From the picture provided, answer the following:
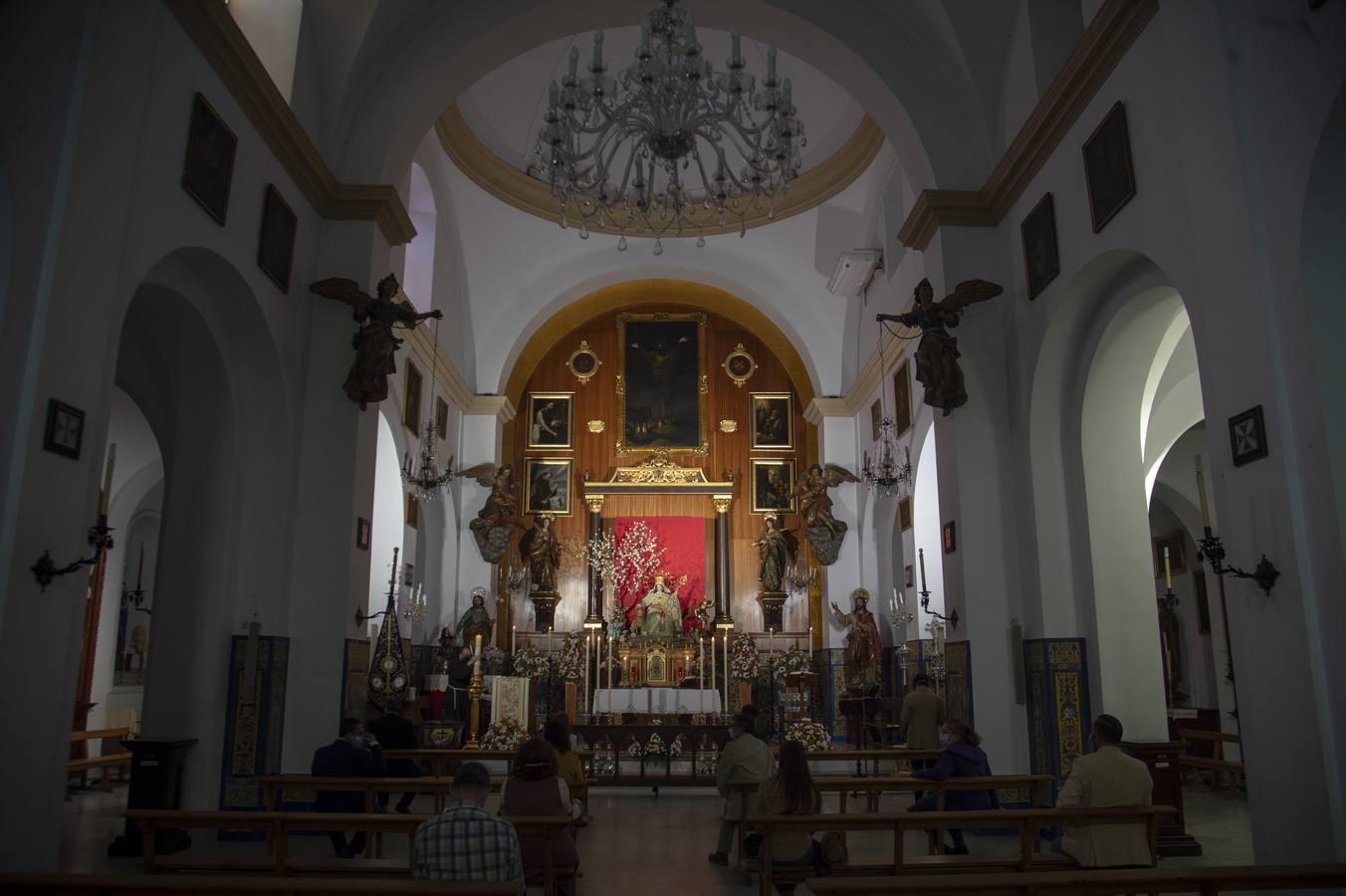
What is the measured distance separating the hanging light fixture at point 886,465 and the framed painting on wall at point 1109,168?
5726mm

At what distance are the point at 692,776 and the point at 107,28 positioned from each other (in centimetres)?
878

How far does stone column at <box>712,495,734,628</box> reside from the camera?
1814cm

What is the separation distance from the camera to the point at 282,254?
8.62m

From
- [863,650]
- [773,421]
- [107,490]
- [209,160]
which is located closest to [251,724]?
[107,490]

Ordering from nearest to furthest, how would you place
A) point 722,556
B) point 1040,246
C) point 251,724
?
point 251,724 < point 1040,246 < point 722,556

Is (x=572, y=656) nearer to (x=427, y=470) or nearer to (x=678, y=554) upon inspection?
(x=678, y=554)

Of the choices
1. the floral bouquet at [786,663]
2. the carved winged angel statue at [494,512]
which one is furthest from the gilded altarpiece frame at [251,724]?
the floral bouquet at [786,663]

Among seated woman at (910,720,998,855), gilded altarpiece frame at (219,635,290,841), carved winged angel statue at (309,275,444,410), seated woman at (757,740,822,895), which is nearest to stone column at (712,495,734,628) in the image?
carved winged angel statue at (309,275,444,410)

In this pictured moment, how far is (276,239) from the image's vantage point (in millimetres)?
8461

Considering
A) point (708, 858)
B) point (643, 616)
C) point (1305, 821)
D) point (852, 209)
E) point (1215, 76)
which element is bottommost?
point (708, 858)

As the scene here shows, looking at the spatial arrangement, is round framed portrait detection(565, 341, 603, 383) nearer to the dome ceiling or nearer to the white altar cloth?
the dome ceiling

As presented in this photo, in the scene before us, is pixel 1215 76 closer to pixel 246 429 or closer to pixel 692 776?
pixel 246 429

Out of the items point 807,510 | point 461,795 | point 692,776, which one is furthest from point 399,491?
point 461,795

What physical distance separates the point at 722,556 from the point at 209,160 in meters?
12.5
